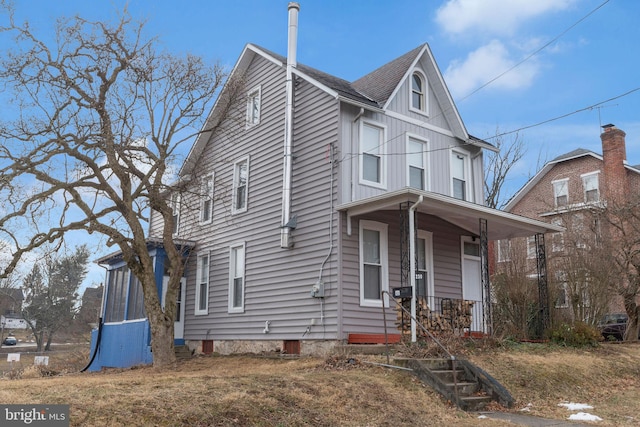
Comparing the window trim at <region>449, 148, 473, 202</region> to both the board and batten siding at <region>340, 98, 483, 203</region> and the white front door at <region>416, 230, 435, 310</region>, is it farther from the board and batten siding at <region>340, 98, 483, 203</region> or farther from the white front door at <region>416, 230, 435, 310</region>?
the white front door at <region>416, 230, 435, 310</region>

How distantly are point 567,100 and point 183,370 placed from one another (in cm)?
1071

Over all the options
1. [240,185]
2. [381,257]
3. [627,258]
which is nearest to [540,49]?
[381,257]

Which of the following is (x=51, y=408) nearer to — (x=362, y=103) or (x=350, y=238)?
(x=350, y=238)

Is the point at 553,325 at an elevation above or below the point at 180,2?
below

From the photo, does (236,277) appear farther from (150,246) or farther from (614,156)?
(614,156)

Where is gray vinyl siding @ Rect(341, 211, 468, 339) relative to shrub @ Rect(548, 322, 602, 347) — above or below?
above

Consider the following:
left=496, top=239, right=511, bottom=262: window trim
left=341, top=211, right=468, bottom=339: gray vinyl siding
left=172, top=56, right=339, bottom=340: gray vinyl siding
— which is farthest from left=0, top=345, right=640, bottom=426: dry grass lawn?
left=496, top=239, right=511, bottom=262: window trim

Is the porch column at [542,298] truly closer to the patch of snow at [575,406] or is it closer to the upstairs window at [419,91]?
the patch of snow at [575,406]

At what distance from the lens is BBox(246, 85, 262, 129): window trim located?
53.7 ft

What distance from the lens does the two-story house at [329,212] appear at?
1266 centimetres

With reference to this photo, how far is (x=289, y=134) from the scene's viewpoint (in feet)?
47.6

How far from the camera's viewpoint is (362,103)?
1341cm

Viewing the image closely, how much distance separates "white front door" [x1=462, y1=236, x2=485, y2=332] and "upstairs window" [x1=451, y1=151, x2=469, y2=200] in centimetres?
136

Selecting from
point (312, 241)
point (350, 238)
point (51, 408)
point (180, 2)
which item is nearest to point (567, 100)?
point (350, 238)
